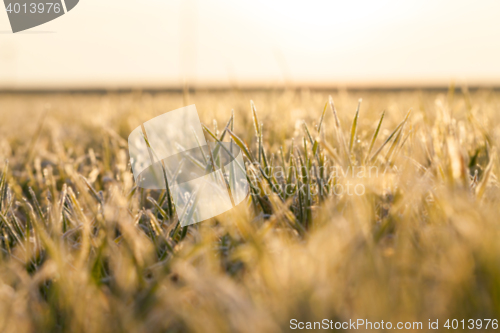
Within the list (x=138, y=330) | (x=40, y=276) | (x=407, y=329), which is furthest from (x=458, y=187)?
(x=40, y=276)

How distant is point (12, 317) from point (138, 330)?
23 centimetres

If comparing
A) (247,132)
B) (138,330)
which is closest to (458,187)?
(138,330)

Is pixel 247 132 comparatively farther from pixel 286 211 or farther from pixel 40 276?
pixel 40 276

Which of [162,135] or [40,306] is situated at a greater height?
[162,135]

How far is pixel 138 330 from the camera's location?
58cm

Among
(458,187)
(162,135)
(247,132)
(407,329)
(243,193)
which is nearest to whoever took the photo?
(407,329)

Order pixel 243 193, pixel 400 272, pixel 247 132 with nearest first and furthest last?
1. pixel 400 272
2. pixel 243 193
3. pixel 247 132

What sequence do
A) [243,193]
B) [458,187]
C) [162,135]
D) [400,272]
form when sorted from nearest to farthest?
[400,272] < [458,187] < [243,193] < [162,135]

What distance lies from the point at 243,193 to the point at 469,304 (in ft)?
2.11

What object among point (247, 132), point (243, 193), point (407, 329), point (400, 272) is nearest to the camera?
point (407, 329)

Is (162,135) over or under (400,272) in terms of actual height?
over

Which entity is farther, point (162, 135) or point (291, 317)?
point (162, 135)

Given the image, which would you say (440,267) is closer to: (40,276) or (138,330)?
(138,330)

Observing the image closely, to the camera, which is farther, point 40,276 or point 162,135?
point 162,135
